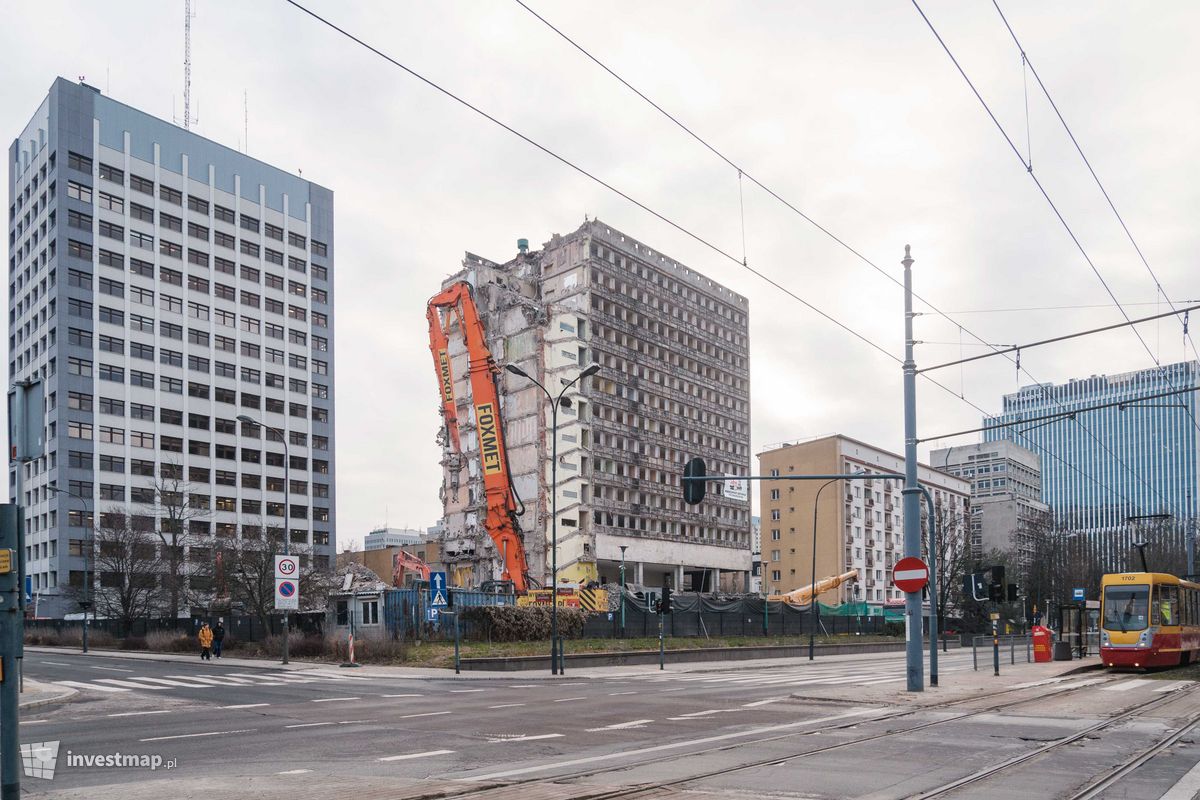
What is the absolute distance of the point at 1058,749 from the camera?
13.6m

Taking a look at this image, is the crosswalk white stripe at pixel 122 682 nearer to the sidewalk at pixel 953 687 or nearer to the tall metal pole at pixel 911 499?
the sidewalk at pixel 953 687

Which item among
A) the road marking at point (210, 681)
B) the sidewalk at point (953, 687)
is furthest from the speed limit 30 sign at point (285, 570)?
the sidewalk at point (953, 687)

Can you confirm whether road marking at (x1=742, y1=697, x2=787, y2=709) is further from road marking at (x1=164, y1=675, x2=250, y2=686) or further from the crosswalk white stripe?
the crosswalk white stripe

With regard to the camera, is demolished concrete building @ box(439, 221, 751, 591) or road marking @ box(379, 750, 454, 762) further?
demolished concrete building @ box(439, 221, 751, 591)

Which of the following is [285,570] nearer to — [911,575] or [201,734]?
[201,734]

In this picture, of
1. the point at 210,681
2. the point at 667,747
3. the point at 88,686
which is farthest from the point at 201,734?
the point at 210,681

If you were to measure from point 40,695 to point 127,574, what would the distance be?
47912 millimetres

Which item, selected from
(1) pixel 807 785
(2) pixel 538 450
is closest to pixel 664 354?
(2) pixel 538 450

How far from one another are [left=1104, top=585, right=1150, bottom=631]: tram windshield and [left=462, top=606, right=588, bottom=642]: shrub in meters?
19.4

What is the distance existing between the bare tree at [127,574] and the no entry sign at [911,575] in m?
53.9

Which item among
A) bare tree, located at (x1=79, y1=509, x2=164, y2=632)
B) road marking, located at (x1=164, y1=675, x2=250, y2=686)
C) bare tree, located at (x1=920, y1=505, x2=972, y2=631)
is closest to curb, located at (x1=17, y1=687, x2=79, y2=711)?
road marking, located at (x1=164, y1=675, x2=250, y2=686)

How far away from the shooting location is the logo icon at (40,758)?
1220 centimetres

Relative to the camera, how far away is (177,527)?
72.6m

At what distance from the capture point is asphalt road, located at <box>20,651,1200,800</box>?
10734 mm
